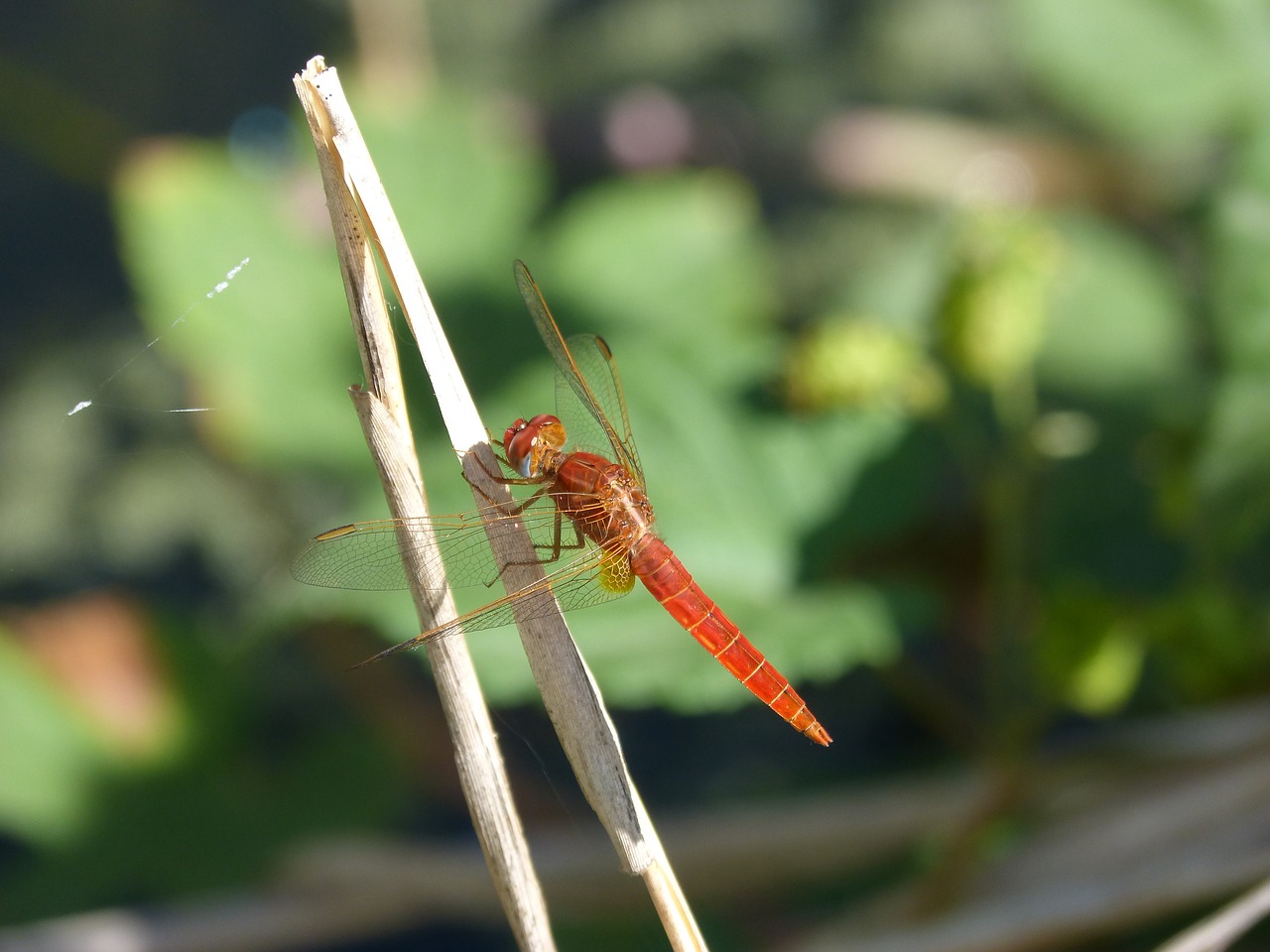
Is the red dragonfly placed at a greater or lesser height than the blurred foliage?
lesser

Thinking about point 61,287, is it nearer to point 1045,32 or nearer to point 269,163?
point 269,163

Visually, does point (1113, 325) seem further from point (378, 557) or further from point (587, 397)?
point (378, 557)

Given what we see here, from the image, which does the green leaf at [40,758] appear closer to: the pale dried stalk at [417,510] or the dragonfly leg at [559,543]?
the dragonfly leg at [559,543]

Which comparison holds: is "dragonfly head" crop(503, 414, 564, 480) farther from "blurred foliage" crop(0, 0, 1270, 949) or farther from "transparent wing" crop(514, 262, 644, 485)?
"blurred foliage" crop(0, 0, 1270, 949)

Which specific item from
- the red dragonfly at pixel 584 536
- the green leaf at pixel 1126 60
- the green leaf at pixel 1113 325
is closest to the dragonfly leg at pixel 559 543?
the red dragonfly at pixel 584 536

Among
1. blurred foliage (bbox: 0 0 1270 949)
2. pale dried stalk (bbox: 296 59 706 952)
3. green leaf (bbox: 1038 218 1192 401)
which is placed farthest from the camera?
green leaf (bbox: 1038 218 1192 401)

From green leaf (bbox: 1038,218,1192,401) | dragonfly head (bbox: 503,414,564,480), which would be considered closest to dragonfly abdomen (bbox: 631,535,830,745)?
dragonfly head (bbox: 503,414,564,480)

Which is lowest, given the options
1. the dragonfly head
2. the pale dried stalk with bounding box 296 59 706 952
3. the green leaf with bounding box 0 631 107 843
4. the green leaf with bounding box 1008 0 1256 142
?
the pale dried stalk with bounding box 296 59 706 952

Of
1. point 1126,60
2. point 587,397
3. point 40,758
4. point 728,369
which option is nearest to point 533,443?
point 587,397

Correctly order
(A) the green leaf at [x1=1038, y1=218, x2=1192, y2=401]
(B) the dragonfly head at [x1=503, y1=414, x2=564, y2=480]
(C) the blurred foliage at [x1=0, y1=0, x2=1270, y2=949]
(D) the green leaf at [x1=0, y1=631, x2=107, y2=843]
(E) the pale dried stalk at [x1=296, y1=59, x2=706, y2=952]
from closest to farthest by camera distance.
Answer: (E) the pale dried stalk at [x1=296, y1=59, x2=706, y2=952] < (B) the dragonfly head at [x1=503, y1=414, x2=564, y2=480] < (C) the blurred foliage at [x1=0, y1=0, x2=1270, y2=949] < (D) the green leaf at [x1=0, y1=631, x2=107, y2=843] < (A) the green leaf at [x1=1038, y1=218, x2=1192, y2=401]
